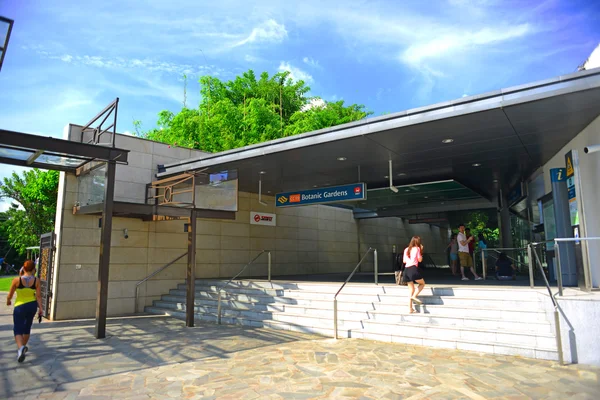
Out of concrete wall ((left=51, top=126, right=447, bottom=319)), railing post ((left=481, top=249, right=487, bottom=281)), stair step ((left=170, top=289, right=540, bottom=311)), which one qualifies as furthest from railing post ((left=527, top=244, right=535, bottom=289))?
concrete wall ((left=51, top=126, right=447, bottom=319))

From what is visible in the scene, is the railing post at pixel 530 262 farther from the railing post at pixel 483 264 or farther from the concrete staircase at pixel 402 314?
the railing post at pixel 483 264

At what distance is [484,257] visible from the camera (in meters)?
12.4

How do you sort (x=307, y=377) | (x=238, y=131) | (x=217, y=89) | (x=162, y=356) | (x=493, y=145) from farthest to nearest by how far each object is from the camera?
1. (x=217, y=89)
2. (x=238, y=131)
3. (x=493, y=145)
4. (x=162, y=356)
5. (x=307, y=377)

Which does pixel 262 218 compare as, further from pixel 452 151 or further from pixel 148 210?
pixel 452 151

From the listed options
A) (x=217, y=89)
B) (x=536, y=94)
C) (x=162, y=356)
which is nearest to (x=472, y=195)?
(x=536, y=94)

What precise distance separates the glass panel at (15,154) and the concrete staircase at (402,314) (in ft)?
18.0

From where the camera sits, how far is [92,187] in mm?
10484

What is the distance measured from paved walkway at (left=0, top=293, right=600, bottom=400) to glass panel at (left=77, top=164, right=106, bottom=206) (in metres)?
3.39

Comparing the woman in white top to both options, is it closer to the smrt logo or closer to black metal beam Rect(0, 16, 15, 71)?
black metal beam Rect(0, 16, 15, 71)

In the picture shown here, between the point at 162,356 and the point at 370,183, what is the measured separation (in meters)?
9.59

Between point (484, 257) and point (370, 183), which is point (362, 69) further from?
point (484, 257)

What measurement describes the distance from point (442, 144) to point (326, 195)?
407cm

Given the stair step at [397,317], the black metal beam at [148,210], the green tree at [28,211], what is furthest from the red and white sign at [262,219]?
the green tree at [28,211]

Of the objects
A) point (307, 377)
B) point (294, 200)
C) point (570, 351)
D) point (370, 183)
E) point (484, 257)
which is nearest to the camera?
point (307, 377)
